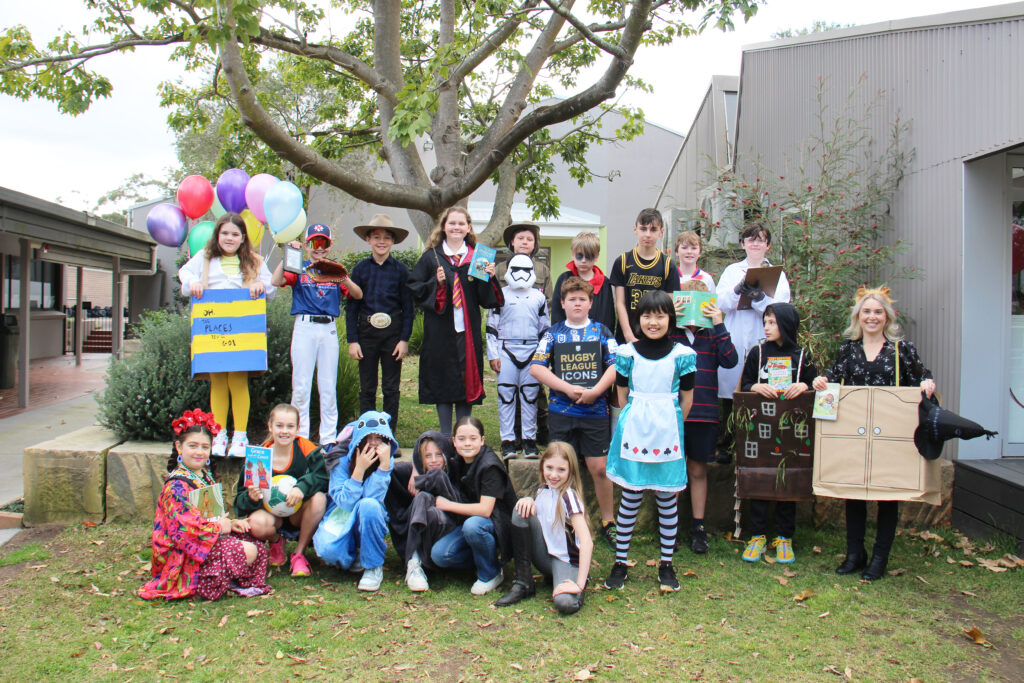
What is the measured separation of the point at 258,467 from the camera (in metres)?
4.04

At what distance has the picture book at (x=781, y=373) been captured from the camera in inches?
172

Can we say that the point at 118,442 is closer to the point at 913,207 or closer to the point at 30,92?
the point at 30,92

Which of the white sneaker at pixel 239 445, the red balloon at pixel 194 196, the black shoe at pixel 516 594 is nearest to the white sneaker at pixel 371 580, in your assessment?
the black shoe at pixel 516 594

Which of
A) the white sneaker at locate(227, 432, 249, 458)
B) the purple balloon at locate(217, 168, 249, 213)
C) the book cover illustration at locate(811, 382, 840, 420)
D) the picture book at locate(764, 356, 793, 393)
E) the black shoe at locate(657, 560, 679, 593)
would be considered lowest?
the black shoe at locate(657, 560, 679, 593)

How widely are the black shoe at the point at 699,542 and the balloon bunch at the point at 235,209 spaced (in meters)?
3.55

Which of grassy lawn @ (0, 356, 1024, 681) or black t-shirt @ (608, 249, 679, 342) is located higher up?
black t-shirt @ (608, 249, 679, 342)

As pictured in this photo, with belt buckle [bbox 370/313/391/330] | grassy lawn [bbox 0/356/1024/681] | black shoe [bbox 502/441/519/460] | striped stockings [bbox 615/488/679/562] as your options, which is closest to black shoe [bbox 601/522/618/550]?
grassy lawn [bbox 0/356/1024/681]

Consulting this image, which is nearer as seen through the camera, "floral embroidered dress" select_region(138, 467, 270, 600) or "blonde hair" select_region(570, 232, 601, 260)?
"floral embroidered dress" select_region(138, 467, 270, 600)

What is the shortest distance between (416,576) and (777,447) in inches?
89.2

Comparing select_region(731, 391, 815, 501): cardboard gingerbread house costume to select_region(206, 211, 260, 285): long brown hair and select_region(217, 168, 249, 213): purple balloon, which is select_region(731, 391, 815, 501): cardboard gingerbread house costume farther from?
select_region(217, 168, 249, 213): purple balloon

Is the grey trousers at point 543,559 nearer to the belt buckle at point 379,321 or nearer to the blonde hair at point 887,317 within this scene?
the belt buckle at point 379,321

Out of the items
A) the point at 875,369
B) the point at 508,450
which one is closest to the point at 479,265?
the point at 508,450

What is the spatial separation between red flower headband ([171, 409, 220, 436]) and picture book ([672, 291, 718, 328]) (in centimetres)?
277

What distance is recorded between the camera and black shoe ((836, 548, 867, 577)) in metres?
4.23
